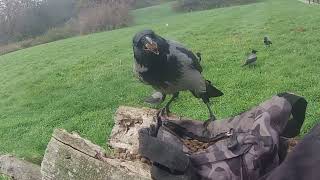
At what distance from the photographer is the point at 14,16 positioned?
54562mm

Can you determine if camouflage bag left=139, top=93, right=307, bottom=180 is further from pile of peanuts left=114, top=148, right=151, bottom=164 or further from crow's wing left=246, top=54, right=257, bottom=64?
crow's wing left=246, top=54, right=257, bottom=64

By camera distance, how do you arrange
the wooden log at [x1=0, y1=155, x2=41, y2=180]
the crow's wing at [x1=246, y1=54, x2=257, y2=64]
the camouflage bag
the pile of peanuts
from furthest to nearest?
1. the crow's wing at [x1=246, y1=54, x2=257, y2=64]
2. the wooden log at [x1=0, y1=155, x2=41, y2=180]
3. the pile of peanuts
4. the camouflage bag

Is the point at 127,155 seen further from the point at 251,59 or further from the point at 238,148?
the point at 251,59

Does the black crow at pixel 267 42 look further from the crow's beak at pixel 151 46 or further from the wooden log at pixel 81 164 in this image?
the wooden log at pixel 81 164

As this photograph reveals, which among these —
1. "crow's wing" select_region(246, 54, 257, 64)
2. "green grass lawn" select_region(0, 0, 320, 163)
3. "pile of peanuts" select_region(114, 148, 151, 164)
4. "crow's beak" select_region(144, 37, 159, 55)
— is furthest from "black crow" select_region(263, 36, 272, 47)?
"crow's beak" select_region(144, 37, 159, 55)

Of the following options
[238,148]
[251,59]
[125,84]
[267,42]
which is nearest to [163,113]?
[238,148]

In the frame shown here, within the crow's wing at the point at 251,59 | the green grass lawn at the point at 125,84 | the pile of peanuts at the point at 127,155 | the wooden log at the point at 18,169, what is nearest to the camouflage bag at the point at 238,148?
the pile of peanuts at the point at 127,155

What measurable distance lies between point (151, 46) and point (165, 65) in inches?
10.7

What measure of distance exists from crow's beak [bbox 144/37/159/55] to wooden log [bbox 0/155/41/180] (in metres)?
2.14

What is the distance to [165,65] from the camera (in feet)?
13.1

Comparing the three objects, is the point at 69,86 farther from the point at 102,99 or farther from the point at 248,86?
the point at 248,86

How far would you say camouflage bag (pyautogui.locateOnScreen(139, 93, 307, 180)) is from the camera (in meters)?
3.26

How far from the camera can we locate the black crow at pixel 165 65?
3842mm

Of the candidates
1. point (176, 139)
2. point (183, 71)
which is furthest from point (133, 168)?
point (183, 71)
